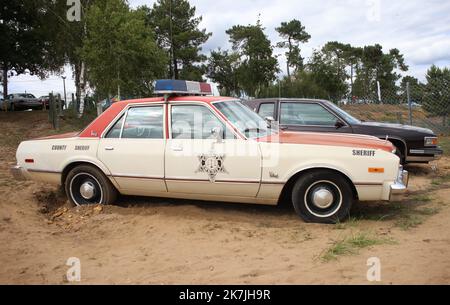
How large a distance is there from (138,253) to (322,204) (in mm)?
2230

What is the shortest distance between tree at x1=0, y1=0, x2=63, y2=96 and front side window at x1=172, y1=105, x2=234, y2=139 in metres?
19.8

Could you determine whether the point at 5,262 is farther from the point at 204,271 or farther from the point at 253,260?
the point at 253,260

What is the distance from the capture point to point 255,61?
132ft

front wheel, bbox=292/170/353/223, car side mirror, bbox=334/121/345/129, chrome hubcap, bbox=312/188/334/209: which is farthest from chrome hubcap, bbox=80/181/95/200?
car side mirror, bbox=334/121/345/129

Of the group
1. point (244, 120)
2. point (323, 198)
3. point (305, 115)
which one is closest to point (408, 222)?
point (323, 198)

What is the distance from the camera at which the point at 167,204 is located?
247 inches

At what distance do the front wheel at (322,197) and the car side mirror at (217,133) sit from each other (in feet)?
3.52

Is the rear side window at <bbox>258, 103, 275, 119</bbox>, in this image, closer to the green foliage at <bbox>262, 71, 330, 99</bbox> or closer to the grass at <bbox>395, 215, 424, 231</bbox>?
the grass at <bbox>395, 215, 424, 231</bbox>

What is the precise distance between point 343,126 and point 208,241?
14.0 feet

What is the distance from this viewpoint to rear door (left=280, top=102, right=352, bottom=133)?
26.2ft

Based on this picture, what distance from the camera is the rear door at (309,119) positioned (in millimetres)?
8000

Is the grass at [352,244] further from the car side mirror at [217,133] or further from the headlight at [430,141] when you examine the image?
the headlight at [430,141]
